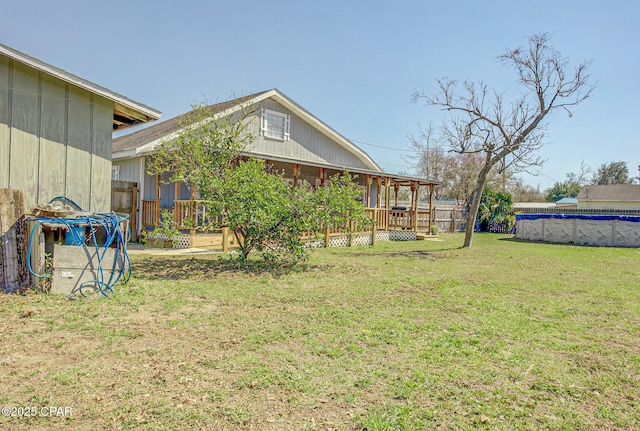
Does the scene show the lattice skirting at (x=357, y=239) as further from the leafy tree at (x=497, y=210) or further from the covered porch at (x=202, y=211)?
the leafy tree at (x=497, y=210)

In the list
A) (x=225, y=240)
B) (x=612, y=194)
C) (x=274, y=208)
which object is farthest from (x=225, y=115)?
(x=612, y=194)

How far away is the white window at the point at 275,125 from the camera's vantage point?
1510 cm

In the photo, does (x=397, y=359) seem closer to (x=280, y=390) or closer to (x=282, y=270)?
(x=280, y=390)

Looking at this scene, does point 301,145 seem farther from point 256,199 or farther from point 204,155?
point 256,199

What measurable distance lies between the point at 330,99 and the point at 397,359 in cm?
2285

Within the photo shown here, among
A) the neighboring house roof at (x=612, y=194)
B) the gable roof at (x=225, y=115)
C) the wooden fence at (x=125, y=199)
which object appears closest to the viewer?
the gable roof at (x=225, y=115)

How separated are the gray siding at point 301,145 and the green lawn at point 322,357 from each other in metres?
9.07


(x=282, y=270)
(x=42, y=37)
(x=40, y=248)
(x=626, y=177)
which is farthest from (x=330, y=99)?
(x=626, y=177)

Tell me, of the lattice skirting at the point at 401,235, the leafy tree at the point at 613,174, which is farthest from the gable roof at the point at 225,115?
the leafy tree at the point at 613,174

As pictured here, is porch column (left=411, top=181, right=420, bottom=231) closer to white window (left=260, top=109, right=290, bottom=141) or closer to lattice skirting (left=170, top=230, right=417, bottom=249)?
lattice skirting (left=170, top=230, right=417, bottom=249)

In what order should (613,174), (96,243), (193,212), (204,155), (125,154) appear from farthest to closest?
1. (613,174)
2. (125,154)
3. (193,212)
4. (204,155)
5. (96,243)

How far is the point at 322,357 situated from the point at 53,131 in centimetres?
531

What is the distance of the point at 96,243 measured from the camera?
18.3ft

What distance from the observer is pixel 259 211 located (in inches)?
297
